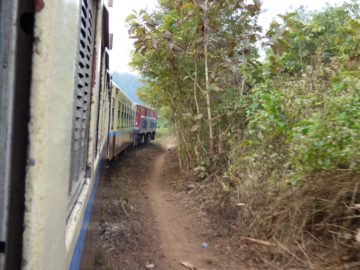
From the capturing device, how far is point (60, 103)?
104 cm

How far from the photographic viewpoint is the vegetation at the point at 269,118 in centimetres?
395

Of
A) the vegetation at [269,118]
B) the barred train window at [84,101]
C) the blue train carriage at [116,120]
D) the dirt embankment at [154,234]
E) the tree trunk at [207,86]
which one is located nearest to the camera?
the barred train window at [84,101]

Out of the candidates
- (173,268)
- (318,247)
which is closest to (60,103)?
(318,247)

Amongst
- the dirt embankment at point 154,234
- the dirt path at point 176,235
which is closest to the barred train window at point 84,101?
the dirt embankment at point 154,234

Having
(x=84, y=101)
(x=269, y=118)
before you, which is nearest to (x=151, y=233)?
(x=269, y=118)

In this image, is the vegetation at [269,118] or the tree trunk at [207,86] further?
the tree trunk at [207,86]

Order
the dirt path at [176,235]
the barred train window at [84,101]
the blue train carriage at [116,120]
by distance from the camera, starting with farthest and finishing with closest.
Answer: the blue train carriage at [116,120] → the dirt path at [176,235] → the barred train window at [84,101]

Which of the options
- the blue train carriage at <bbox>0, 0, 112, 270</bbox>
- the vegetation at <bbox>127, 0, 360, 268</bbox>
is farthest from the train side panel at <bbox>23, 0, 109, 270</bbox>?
the vegetation at <bbox>127, 0, 360, 268</bbox>

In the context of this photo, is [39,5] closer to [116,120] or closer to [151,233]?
[151,233]

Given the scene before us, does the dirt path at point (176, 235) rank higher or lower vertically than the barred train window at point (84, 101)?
lower

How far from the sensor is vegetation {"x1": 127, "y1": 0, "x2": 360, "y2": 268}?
395 centimetres

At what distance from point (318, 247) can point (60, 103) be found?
3.81m

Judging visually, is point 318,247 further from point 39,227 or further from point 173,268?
point 39,227

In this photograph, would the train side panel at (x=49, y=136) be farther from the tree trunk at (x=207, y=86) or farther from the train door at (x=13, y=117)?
the tree trunk at (x=207, y=86)
